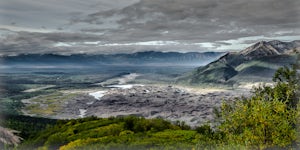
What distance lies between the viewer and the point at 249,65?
17.5m

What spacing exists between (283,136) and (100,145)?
161 inches

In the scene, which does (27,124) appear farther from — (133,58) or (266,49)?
(266,49)

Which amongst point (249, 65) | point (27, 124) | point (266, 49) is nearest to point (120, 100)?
point (27, 124)

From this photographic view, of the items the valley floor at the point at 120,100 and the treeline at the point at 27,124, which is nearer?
the treeline at the point at 27,124

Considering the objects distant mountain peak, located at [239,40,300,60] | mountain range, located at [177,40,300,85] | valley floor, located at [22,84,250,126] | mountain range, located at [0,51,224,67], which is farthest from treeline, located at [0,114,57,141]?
distant mountain peak, located at [239,40,300,60]

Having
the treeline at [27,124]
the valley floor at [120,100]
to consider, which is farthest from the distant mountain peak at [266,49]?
the treeline at [27,124]

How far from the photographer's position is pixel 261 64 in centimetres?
1708

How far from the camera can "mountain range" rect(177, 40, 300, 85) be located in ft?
52.2

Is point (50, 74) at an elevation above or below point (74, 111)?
above

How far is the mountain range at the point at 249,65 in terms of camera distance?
15898mm

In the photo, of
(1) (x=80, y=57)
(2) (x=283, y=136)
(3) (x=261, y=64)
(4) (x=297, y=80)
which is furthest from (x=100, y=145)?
(3) (x=261, y=64)

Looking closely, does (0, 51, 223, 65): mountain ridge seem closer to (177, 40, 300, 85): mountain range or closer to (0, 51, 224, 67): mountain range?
(0, 51, 224, 67): mountain range

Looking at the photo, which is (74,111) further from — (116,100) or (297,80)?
(297,80)

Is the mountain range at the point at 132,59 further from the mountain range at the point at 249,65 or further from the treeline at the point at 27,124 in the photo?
the treeline at the point at 27,124
